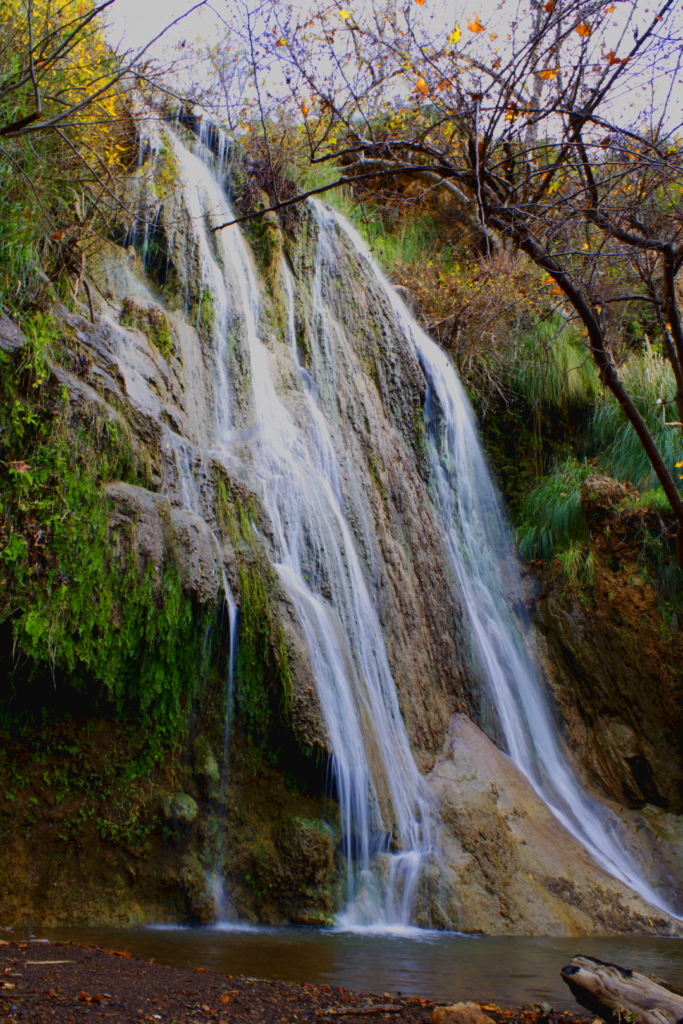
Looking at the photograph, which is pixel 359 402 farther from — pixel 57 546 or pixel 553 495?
pixel 57 546

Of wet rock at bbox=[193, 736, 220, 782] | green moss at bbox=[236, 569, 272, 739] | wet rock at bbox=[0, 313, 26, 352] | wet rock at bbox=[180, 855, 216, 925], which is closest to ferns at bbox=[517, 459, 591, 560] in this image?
green moss at bbox=[236, 569, 272, 739]

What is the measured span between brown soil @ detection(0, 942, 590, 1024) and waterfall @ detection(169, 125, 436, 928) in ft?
6.81

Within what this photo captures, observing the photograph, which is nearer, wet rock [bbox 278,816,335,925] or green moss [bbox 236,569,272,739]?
wet rock [bbox 278,816,335,925]

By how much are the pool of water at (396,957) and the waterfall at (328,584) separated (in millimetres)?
581

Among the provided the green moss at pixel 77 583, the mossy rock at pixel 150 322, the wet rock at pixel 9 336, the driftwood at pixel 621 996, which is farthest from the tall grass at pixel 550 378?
the driftwood at pixel 621 996

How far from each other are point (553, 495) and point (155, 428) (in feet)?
19.6

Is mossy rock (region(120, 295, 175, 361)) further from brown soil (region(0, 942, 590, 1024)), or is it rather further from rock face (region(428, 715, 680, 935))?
brown soil (region(0, 942, 590, 1024))

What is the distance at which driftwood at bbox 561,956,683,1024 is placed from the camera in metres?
2.46


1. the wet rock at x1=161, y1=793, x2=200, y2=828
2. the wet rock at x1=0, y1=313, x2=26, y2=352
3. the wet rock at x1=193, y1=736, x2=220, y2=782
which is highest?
the wet rock at x1=0, y1=313, x2=26, y2=352

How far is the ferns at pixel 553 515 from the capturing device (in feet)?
30.6

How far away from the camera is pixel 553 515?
9.48m

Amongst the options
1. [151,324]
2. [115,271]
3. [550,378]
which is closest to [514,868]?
[151,324]

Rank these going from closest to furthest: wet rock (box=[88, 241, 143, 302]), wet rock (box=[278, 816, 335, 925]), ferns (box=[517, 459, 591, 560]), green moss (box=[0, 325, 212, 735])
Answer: green moss (box=[0, 325, 212, 735]) < wet rock (box=[278, 816, 335, 925]) < wet rock (box=[88, 241, 143, 302]) < ferns (box=[517, 459, 591, 560])

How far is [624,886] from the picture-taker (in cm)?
618
